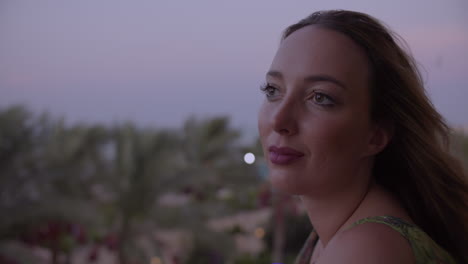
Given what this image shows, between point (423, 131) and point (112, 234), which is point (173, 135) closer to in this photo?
point (112, 234)

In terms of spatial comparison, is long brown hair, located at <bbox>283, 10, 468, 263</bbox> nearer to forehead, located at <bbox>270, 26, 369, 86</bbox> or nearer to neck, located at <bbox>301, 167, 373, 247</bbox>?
forehead, located at <bbox>270, 26, 369, 86</bbox>

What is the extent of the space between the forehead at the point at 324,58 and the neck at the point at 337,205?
293mm

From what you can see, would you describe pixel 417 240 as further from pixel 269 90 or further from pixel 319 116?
pixel 269 90

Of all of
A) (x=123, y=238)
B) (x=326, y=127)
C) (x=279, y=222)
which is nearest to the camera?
(x=326, y=127)

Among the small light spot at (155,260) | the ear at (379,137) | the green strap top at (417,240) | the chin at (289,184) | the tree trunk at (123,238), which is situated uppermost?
the ear at (379,137)

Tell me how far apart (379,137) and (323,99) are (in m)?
0.24

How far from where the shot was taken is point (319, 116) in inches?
46.3

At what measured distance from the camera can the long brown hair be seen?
4.15 feet

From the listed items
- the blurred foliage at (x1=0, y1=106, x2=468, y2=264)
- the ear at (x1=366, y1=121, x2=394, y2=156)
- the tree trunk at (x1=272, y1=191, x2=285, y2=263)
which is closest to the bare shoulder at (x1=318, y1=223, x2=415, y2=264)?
the ear at (x1=366, y1=121, x2=394, y2=156)

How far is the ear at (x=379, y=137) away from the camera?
1281 mm

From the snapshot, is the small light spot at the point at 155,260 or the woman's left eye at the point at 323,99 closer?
the woman's left eye at the point at 323,99

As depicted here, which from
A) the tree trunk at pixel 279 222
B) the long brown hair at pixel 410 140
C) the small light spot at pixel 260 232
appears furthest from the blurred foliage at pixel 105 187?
the long brown hair at pixel 410 140

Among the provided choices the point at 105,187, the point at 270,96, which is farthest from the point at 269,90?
the point at 105,187

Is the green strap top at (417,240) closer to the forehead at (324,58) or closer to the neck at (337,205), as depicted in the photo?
the neck at (337,205)
